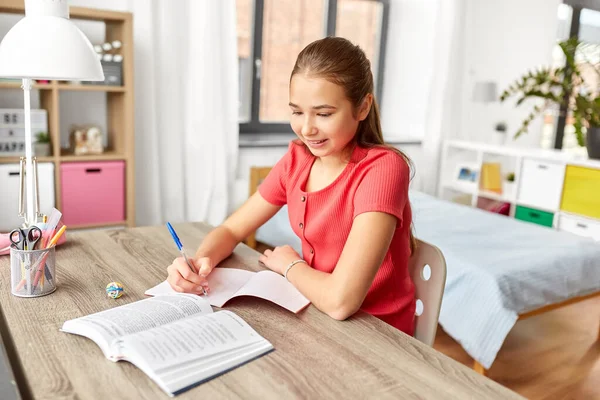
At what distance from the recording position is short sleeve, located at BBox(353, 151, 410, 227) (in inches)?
45.6

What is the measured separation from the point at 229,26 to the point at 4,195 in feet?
5.09

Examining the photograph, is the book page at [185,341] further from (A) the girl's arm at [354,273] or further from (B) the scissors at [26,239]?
(B) the scissors at [26,239]

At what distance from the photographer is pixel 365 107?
1.28 meters

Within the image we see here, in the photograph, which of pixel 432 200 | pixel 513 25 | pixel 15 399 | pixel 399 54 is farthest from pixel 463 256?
pixel 513 25

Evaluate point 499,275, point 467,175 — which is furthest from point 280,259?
point 467,175

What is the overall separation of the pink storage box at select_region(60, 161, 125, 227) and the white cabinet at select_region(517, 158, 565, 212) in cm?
258

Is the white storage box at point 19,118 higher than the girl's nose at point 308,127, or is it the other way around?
the girl's nose at point 308,127

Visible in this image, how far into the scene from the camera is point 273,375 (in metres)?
0.85

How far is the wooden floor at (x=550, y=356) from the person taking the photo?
2.19 meters

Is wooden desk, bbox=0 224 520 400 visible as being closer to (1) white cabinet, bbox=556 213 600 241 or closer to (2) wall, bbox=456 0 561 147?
(1) white cabinet, bbox=556 213 600 241

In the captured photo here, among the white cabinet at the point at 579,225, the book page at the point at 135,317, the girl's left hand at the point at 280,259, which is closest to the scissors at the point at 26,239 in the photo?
the book page at the point at 135,317

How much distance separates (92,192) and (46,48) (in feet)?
6.39

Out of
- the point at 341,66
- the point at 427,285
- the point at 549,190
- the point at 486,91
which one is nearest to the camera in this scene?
the point at 341,66

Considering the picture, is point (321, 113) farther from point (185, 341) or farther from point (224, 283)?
point (185, 341)
